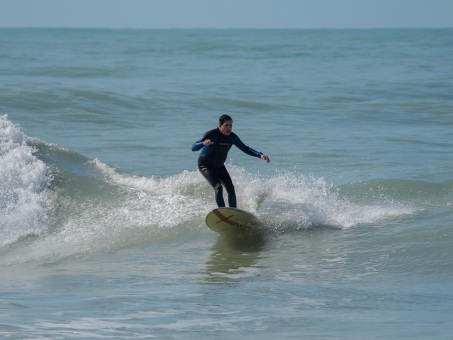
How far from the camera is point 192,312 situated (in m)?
7.89

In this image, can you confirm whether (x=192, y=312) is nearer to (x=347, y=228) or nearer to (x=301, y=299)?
(x=301, y=299)

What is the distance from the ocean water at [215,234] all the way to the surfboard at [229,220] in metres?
0.23

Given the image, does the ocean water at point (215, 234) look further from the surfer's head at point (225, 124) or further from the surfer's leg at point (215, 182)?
the surfer's head at point (225, 124)

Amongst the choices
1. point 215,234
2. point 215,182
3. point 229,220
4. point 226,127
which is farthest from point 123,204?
point 226,127

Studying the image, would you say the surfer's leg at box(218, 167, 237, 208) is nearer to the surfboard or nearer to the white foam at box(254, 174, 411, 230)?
the surfboard

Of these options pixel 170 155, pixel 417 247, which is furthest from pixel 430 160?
pixel 417 247

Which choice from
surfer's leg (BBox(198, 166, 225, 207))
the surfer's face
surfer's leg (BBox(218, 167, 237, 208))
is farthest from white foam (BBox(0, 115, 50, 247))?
the surfer's face

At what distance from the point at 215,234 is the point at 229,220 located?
66 centimetres

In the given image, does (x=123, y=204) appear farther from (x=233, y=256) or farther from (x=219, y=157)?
(x=233, y=256)

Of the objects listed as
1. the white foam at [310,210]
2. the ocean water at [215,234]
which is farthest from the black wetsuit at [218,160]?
the white foam at [310,210]

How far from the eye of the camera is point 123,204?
1347 cm

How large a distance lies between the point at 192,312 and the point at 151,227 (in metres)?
4.60

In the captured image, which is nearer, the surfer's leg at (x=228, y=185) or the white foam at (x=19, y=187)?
the surfer's leg at (x=228, y=185)

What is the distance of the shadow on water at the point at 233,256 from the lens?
9.90m
